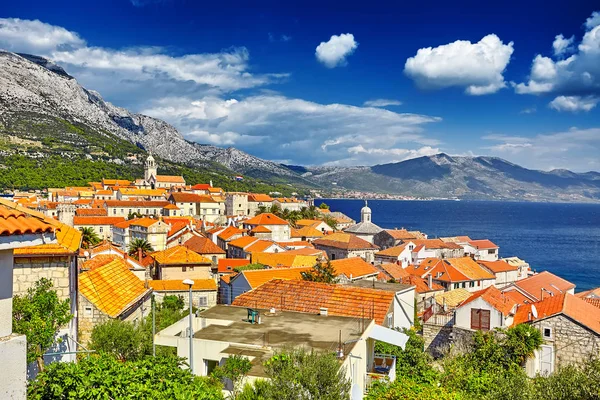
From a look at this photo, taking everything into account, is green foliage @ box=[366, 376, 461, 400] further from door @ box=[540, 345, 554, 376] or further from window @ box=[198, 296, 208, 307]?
window @ box=[198, 296, 208, 307]

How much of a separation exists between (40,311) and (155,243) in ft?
190

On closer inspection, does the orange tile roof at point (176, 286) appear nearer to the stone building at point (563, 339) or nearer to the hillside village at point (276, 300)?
the hillside village at point (276, 300)

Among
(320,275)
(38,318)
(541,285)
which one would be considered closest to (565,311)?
(320,275)

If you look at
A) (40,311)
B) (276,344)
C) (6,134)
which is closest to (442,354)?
(276,344)

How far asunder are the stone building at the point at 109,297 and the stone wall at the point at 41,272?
5.05m

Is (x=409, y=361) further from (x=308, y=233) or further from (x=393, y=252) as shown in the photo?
(x=308, y=233)

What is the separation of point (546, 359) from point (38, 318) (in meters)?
22.2

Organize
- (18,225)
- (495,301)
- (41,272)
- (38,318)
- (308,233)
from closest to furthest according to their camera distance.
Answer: (18,225) → (38,318) → (41,272) → (495,301) → (308,233)

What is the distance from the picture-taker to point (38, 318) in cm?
888

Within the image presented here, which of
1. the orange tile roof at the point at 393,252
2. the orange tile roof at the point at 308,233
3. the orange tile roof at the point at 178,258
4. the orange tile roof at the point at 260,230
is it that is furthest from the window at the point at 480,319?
the orange tile roof at the point at 308,233

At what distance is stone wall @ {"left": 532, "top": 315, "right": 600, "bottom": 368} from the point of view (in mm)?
22656

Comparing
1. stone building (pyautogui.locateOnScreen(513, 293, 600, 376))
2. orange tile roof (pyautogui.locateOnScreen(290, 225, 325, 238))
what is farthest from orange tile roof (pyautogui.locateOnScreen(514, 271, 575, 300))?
orange tile roof (pyautogui.locateOnScreen(290, 225, 325, 238))

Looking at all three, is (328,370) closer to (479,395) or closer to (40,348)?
(40,348)

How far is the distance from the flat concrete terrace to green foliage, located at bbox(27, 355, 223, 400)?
714 centimetres
